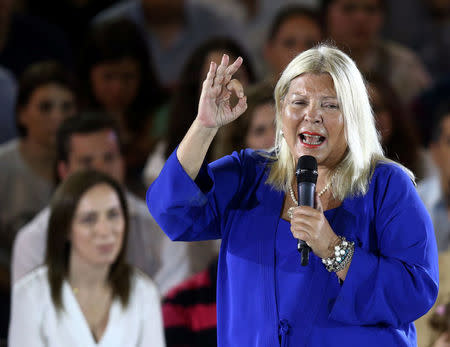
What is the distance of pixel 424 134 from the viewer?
14.8 feet

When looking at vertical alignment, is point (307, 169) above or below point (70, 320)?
above

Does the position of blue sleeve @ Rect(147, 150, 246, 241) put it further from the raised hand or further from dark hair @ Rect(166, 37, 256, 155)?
dark hair @ Rect(166, 37, 256, 155)

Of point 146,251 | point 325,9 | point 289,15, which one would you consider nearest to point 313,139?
point 146,251

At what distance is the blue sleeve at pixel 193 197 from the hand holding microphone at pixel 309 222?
0.74 ft

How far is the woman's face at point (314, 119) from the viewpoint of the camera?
5.83 feet

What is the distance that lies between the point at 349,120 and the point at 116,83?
2.95 meters

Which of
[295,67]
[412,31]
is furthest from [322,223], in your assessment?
[412,31]

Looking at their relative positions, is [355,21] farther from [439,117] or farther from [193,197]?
[193,197]

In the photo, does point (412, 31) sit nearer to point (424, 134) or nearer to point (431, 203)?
point (424, 134)

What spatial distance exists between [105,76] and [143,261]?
1244 mm

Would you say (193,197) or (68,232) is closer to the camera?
(193,197)

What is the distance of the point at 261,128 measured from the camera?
3447mm

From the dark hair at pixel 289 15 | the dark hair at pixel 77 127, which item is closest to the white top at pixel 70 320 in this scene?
the dark hair at pixel 77 127

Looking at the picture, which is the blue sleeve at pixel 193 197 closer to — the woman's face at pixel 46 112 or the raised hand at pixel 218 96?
the raised hand at pixel 218 96
